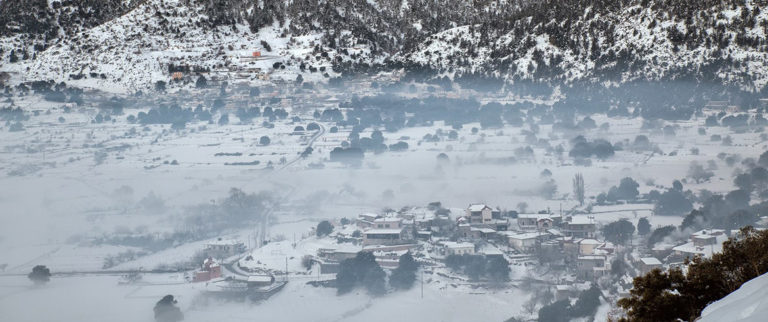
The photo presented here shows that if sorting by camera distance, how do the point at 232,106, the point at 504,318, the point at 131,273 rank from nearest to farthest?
the point at 504,318 → the point at 131,273 → the point at 232,106

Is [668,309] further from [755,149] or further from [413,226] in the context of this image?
[755,149]

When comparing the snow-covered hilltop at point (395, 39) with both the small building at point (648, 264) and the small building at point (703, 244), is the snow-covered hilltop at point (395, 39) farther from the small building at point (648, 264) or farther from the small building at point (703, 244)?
the small building at point (648, 264)

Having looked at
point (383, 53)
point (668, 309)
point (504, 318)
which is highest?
point (383, 53)

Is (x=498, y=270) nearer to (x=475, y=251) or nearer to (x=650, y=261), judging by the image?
(x=475, y=251)

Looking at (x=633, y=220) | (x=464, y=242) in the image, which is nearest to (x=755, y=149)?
(x=633, y=220)

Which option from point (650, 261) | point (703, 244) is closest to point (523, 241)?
point (650, 261)

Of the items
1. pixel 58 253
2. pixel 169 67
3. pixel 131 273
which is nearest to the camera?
pixel 131 273

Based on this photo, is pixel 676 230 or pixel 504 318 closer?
pixel 504 318
